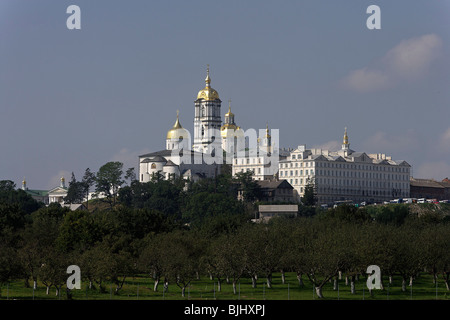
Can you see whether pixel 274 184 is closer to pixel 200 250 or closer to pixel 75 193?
pixel 75 193

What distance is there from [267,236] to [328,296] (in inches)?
533

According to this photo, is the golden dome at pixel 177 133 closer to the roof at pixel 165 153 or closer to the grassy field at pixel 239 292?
the roof at pixel 165 153

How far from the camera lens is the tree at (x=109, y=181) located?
6870 inches

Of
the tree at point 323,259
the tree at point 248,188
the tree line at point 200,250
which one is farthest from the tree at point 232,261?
the tree at point 248,188

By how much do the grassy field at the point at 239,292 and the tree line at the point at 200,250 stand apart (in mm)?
758

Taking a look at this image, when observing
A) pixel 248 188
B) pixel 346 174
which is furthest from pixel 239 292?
pixel 346 174

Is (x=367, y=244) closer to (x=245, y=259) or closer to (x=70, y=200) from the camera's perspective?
(x=245, y=259)

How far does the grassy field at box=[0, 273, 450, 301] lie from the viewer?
62594mm

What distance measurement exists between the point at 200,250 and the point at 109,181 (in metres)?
97.8

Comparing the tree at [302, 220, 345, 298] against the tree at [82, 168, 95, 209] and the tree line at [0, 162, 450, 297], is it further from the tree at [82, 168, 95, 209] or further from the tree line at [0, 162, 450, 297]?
the tree at [82, 168, 95, 209]

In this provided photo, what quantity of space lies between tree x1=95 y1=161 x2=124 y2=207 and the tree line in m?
74.3

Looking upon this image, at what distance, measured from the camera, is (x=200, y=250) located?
78.7 metres

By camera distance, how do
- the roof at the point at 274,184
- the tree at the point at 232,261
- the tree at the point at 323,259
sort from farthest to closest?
the roof at the point at 274,184, the tree at the point at 232,261, the tree at the point at 323,259
